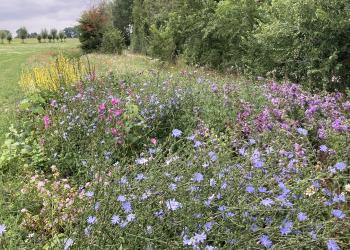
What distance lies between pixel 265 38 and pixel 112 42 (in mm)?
16918

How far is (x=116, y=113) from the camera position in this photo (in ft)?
14.4

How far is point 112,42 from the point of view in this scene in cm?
2420

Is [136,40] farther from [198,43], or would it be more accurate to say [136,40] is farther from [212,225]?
[212,225]

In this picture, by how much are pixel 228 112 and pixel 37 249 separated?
3.14 metres

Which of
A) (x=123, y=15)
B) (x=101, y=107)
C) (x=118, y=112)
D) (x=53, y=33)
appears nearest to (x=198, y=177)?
(x=118, y=112)

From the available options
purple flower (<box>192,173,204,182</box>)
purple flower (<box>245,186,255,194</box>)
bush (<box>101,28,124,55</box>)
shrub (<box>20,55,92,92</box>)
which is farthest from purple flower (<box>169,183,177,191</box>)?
bush (<box>101,28,124,55</box>)

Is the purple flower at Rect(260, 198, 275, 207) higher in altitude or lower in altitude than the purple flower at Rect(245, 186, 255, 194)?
lower

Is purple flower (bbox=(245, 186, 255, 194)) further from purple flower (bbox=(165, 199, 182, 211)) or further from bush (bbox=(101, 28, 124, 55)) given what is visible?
bush (bbox=(101, 28, 124, 55))

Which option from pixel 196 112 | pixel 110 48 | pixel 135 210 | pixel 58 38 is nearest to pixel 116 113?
pixel 196 112

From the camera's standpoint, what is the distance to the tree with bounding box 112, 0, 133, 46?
33156 millimetres

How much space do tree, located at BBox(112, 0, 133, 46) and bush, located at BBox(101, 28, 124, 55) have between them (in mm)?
8358

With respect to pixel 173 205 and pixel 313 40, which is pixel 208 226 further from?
pixel 313 40

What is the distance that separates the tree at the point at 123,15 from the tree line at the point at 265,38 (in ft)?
34.1

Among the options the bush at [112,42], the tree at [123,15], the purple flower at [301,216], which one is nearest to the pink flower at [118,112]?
the purple flower at [301,216]
